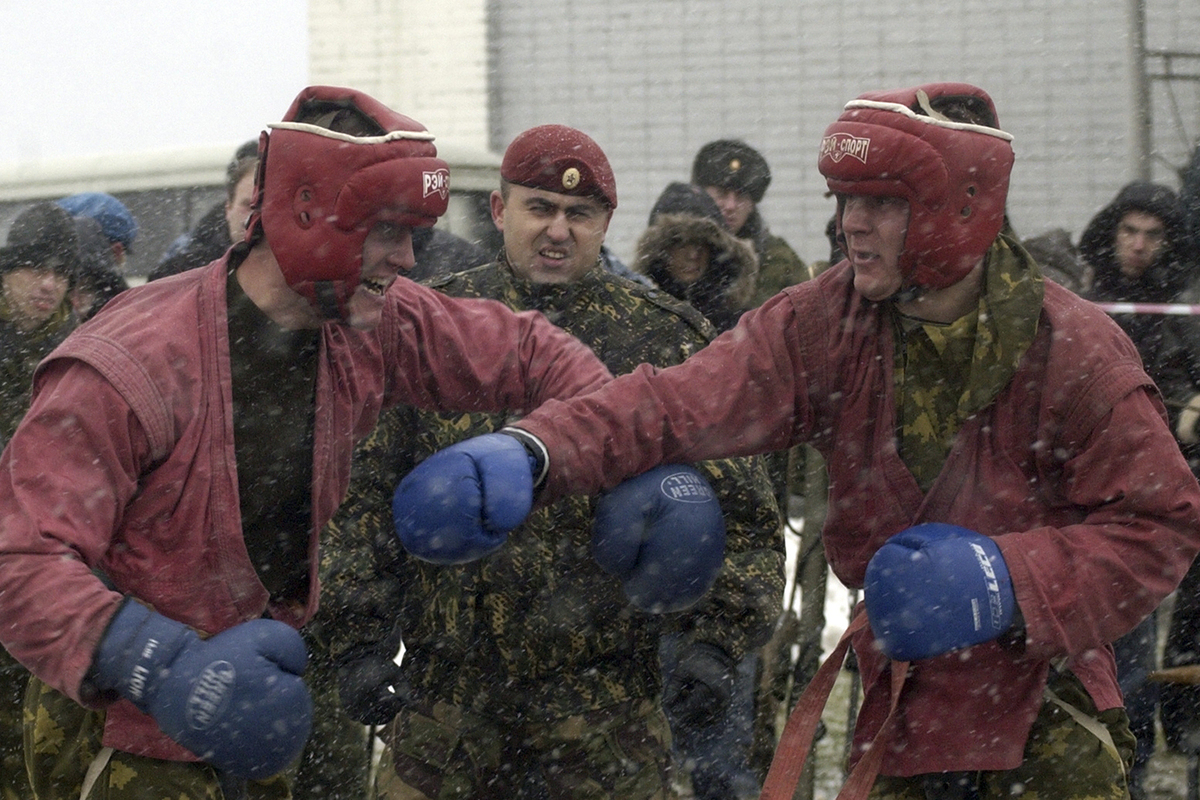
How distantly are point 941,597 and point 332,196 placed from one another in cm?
147

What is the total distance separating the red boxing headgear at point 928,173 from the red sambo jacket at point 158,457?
0.80m

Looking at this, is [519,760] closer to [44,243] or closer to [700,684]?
[700,684]

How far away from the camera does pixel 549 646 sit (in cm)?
381

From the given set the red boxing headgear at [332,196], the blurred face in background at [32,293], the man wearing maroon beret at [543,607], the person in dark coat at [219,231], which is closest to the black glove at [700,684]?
the man wearing maroon beret at [543,607]

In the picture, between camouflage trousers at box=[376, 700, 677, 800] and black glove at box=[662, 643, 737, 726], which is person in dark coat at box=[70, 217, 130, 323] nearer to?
camouflage trousers at box=[376, 700, 677, 800]

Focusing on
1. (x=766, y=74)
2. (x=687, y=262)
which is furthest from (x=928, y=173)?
(x=766, y=74)

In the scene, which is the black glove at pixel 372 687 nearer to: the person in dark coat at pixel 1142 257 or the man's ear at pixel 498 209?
the man's ear at pixel 498 209

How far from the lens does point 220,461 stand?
10.0 feet

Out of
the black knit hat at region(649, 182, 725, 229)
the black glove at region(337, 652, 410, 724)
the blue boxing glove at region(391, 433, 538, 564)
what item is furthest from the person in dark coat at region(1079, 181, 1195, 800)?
the blue boxing glove at region(391, 433, 538, 564)

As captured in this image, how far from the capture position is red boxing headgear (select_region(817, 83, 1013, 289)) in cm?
305

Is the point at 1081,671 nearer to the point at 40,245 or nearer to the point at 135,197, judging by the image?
the point at 40,245

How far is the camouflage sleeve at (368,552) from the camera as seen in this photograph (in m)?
4.02

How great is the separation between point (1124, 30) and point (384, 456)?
8.84 meters

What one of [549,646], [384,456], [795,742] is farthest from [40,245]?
[795,742]
